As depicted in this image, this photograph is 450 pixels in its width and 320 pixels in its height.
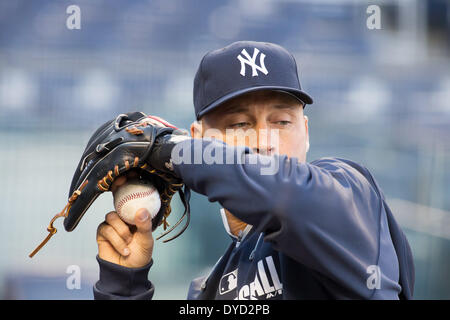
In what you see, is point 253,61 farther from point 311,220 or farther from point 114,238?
point 114,238

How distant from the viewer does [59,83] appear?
4.37 m

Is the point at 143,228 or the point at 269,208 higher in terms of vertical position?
the point at 269,208

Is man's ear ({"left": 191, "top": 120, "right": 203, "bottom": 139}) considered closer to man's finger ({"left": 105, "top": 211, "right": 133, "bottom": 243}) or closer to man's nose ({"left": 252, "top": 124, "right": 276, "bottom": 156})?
man's nose ({"left": 252, "top": 124, "right": 276, "bottom": 156})

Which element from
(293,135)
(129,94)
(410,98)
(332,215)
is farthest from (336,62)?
(332,215)

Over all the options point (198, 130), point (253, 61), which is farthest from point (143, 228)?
point (253, 61)

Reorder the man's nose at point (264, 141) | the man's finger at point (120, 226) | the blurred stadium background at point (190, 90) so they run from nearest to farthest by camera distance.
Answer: the man's nose at point (264, 141) → the man's finger at point (120, 226) → the blurred stadium background at point (190, 90)

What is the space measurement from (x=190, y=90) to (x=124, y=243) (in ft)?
11.1

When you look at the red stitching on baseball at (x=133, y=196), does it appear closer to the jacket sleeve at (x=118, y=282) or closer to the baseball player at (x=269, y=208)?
the baseball player at (x=269, y=208)

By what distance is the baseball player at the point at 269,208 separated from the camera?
831 millimetres

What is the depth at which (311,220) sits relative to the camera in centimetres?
82

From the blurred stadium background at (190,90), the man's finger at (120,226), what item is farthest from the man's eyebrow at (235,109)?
the blurred stadium background at (190,90)

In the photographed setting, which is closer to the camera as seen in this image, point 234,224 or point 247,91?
point 247,91

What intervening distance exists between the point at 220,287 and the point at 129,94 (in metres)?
3.55

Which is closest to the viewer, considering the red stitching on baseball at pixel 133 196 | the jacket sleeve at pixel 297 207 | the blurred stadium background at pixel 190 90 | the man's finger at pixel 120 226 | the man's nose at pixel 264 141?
the jacket sleeve at pixel 297 207
